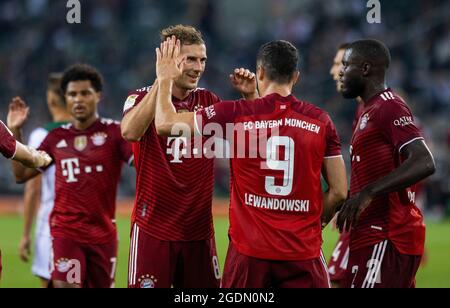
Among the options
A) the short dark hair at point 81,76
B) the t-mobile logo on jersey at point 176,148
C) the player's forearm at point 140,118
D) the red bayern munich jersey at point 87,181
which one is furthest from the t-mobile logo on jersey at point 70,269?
the player's forearm at point 140,118

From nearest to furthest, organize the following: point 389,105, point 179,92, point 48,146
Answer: point 389,105 < point 179,92 < point 48,146

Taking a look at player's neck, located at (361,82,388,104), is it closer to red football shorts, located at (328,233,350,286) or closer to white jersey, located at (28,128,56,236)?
red football shorts, located at (328,233,350,286)

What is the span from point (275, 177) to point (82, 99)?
3176mm

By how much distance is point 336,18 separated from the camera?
2283cm

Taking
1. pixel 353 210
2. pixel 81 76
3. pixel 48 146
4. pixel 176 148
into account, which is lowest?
pixel 353 210

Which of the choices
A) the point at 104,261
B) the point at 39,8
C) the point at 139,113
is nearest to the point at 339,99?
the point at 39,8

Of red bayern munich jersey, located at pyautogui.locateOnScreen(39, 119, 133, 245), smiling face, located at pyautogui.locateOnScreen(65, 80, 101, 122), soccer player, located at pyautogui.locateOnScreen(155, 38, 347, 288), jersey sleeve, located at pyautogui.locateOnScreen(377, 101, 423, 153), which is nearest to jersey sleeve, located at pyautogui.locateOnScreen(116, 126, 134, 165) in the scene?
red bayern munich jersey, located at pyautogui.locateOnScreen(39, 119, 133, 245)

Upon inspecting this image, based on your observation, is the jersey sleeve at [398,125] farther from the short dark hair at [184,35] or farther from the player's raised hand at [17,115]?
the player's raised hand at [17,115]

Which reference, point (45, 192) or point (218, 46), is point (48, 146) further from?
point (218, 46)

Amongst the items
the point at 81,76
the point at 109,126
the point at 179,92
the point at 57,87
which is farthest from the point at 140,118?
the point at 57,87

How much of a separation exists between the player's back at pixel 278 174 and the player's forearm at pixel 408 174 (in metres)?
0.42

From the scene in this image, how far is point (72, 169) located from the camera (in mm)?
8203

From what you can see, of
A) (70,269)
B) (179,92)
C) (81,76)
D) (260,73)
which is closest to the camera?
(260,73)

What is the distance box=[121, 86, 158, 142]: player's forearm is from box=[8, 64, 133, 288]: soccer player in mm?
1643
